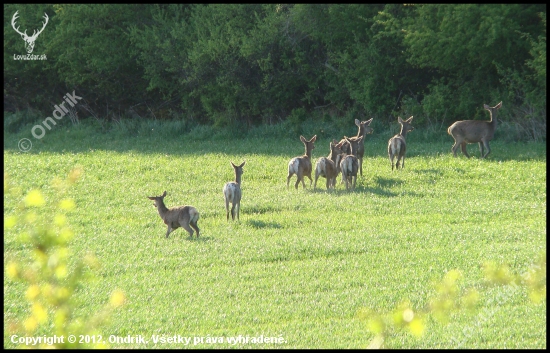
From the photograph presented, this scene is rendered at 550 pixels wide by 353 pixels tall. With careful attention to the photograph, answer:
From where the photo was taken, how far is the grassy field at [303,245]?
7504 millimetres

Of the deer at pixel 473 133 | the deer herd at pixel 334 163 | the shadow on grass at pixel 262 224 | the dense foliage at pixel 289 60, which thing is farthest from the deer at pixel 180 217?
the dense foliage at pixel 289 60

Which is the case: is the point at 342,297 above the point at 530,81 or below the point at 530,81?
below

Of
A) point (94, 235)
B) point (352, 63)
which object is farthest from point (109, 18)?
point (94, 235)

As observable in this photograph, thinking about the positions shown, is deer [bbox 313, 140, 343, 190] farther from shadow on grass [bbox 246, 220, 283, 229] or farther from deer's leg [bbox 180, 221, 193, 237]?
deer's leg [bbox 180, 221, 193, 237]

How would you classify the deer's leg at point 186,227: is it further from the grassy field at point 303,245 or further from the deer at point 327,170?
the deer at point 327,170

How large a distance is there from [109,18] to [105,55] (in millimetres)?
1529

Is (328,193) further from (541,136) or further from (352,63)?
(352,63)

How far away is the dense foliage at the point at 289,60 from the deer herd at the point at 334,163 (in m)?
3.37

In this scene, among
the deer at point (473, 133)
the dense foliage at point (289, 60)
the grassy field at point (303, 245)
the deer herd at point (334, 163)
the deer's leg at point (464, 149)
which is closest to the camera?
the grassy field at point (303, 245)

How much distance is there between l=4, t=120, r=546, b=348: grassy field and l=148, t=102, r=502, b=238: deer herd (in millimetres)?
307

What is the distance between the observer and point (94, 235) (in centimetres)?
1202
